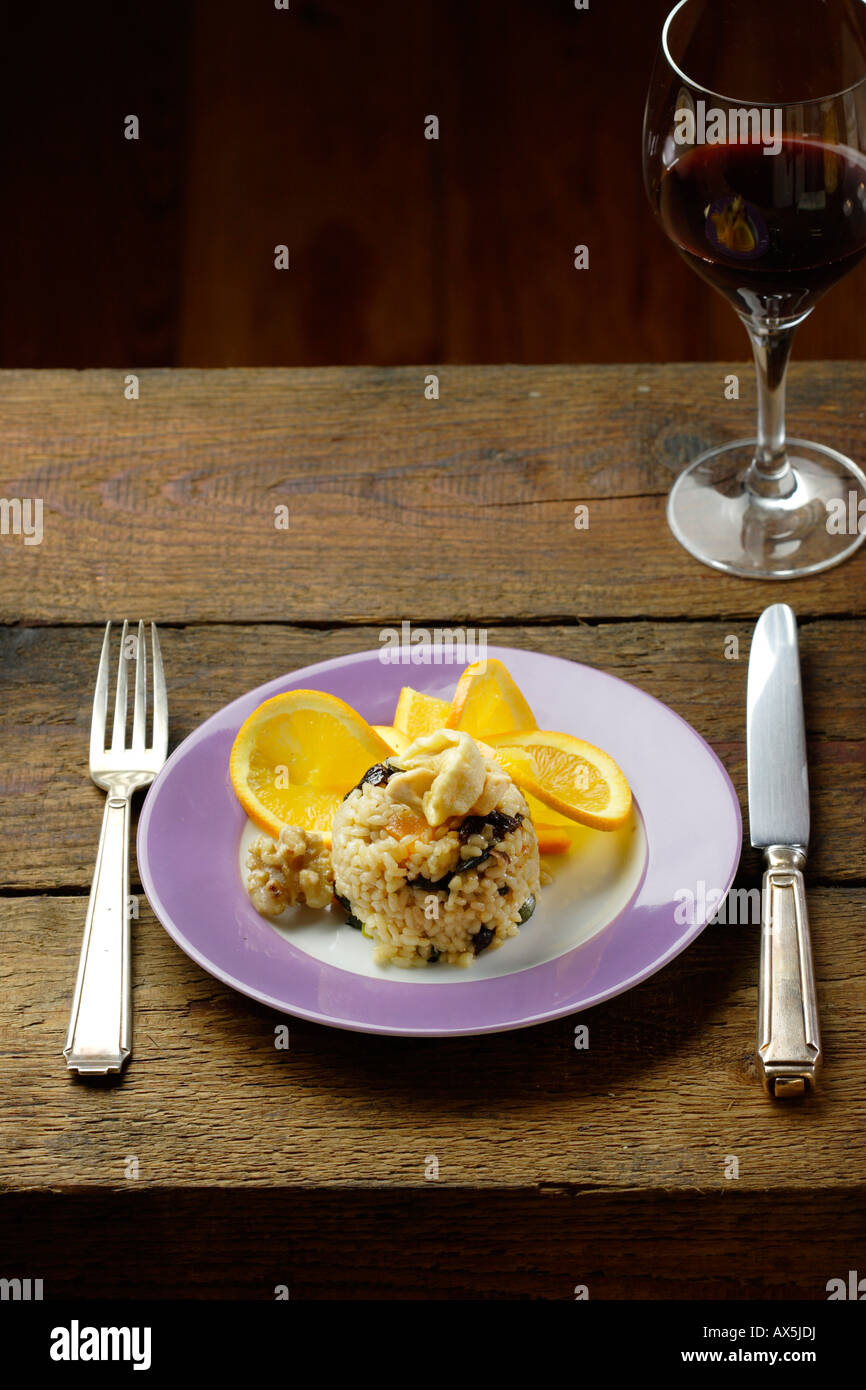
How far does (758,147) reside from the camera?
972 mm

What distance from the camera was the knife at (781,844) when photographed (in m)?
0.81

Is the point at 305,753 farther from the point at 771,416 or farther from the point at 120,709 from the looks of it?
the point at 771,416

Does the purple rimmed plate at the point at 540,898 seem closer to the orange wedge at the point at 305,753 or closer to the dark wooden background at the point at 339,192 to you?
the orange wedge at the point at 305,753

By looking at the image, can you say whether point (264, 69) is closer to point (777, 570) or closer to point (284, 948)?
point (777, 570)

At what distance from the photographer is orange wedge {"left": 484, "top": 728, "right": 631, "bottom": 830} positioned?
0.88 meters

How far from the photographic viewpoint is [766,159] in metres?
0.97

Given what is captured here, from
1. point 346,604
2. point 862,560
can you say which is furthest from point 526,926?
point 862,560

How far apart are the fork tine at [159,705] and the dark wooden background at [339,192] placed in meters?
1.50

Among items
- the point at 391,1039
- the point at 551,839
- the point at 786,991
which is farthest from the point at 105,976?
the point at 786,991

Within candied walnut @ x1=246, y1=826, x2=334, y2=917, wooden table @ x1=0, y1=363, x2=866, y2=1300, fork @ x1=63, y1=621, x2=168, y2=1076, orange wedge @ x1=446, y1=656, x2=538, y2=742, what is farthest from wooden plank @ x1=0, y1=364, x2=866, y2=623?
candied walnut @ x1=246, y1=826, x2=334, y2=917

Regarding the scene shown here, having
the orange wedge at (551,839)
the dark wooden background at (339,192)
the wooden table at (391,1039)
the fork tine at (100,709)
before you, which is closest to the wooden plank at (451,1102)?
the wooden table at (391,1039)

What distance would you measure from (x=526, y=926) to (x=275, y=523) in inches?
20.2
